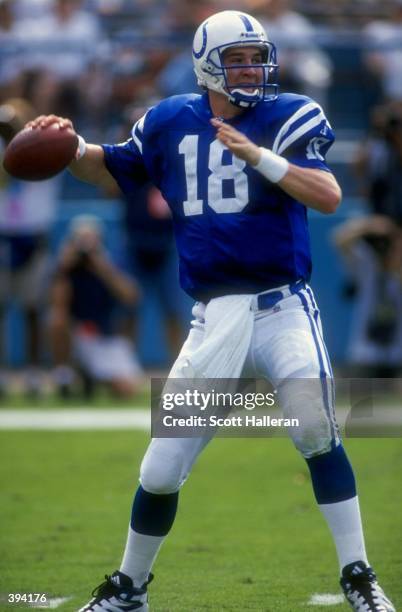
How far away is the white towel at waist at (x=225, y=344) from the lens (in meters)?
4.12

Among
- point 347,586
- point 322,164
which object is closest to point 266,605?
point 347,586

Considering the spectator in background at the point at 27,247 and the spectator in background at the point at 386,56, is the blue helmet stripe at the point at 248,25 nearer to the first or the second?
the spectator in background at the point at 27,247

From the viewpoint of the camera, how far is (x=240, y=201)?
4168 mm

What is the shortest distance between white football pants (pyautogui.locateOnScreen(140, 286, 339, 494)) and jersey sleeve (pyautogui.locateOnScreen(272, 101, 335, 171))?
448 mm

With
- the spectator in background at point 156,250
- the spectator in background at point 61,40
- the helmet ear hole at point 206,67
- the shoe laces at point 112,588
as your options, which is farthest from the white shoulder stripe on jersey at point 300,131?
the spectator in background at point 61,40

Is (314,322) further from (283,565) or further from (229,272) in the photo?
(283,565)

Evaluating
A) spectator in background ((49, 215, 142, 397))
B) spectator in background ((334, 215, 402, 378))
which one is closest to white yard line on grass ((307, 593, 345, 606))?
spectator in background ((334, 215, 402, 378))

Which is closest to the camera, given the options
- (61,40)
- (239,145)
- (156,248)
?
(239,145)

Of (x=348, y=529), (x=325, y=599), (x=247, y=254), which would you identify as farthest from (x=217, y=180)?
(x=325, y=599)

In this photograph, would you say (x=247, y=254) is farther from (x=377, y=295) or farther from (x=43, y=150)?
(x=377, y=295)

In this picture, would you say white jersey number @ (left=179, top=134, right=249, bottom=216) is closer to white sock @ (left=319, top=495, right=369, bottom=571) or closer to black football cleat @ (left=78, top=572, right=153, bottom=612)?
white sock @ (left=319, top=495, right=369, bottom=571)

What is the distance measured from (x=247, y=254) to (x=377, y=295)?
5.15 metres

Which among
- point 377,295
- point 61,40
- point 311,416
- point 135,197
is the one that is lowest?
point 311,416

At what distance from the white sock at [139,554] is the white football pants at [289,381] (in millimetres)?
162
